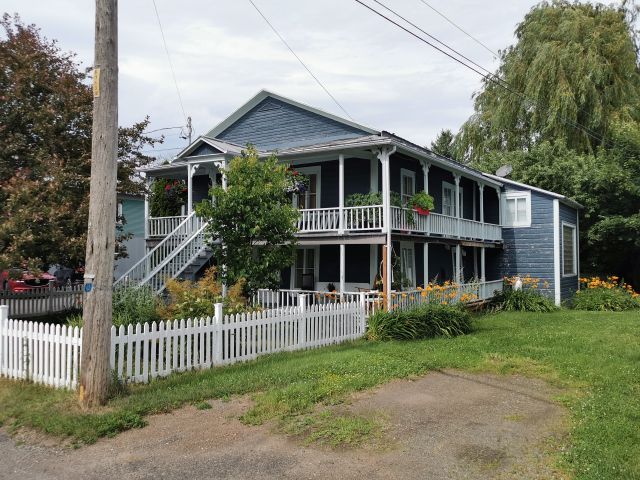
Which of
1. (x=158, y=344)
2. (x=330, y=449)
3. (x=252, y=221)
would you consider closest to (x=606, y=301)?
(x=252, y=221)

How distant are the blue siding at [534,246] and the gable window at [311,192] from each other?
354 inches

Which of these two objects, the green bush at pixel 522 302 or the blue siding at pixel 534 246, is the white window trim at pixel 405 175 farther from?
the blue siding at pixel 534 246

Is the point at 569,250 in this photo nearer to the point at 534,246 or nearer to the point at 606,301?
the point at 534,246

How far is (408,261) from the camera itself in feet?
64.7

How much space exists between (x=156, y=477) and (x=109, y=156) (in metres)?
4.26

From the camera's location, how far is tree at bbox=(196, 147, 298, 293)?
1228cm

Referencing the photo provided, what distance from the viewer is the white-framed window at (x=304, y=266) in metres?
19.1

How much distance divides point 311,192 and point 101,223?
1214 cm

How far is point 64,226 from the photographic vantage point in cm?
1327

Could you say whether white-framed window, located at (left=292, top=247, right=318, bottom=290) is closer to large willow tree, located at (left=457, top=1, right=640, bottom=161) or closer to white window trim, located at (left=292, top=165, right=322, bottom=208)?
white window trim, located at (left=292, top=165, right=322, bottom=208)

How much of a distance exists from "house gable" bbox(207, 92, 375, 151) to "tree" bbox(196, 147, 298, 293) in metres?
6.39

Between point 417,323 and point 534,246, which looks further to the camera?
point 534,246

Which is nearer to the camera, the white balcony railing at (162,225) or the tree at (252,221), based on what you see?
the tree at (252,221)

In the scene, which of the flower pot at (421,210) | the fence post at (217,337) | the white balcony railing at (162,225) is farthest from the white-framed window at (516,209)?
the fence post at (217,337)
